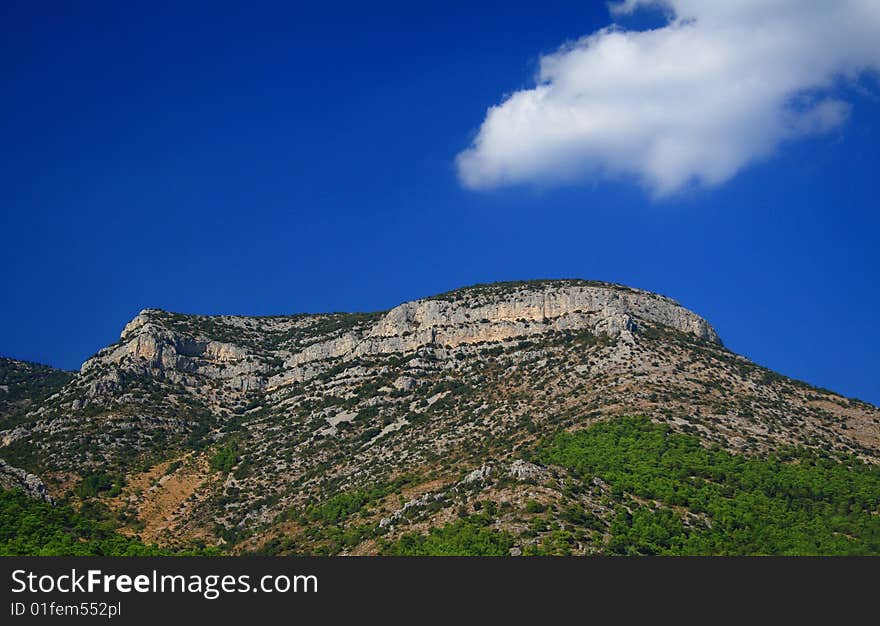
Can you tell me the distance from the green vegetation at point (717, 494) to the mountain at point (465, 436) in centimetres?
24

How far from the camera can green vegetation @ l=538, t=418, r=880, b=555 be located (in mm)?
76875

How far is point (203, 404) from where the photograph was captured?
13962 cm

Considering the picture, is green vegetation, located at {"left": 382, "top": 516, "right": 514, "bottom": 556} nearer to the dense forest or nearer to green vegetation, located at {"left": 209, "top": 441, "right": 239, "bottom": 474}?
the dense forest

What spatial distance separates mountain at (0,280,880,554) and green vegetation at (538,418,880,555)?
0.78 ft

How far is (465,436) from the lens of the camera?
11050 cm

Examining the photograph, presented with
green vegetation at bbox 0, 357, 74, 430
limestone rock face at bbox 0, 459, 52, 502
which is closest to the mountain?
green vegetation at bbox 0, 357, 74, 430

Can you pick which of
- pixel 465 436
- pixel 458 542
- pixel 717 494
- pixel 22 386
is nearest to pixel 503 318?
pixel 465 436

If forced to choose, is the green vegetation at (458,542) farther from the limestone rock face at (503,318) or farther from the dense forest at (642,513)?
the limestone rock face at (503,318)

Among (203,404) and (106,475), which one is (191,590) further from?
(203,404)

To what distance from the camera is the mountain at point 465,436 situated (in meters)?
81.4

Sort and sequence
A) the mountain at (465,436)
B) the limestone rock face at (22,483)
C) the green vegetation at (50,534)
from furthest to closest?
the limestone rock face at (22,483) < the mountain at (465,436) < the green vegetation at (50,534)

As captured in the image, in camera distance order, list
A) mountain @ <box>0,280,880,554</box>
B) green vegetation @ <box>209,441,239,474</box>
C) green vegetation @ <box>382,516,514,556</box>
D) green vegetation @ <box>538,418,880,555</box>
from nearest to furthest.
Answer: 1. green vegetation @ <box>382,516,514,556</box>
2. green vegetation @ <box>538,418,880,555</box>
3. mountain @ <box>0,280,880,554</box>
4. green vegetation @ <box>209,441,239,474</box>

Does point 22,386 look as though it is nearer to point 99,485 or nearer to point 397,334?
point 99,485

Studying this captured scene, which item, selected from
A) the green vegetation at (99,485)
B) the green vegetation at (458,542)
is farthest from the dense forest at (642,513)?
the green vegetation at (99,485)
